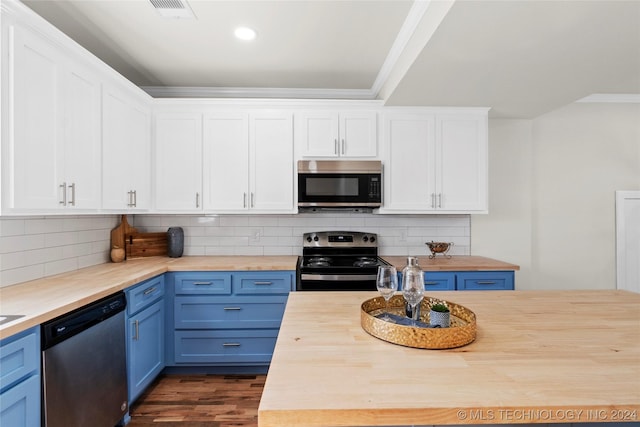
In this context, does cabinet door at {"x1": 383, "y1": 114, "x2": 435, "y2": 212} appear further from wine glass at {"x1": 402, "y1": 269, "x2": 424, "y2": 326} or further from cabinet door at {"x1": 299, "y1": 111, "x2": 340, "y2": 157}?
wine glass at {"x1": 402, "y1": 269, "x2": 424, "y2": 326}

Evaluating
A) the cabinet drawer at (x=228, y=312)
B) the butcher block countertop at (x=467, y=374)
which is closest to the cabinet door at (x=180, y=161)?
the cabinet drawer at (x=228, y=312)

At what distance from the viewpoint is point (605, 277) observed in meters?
3.38

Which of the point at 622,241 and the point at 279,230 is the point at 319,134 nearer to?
the point at 279,230

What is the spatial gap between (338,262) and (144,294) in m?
1.62

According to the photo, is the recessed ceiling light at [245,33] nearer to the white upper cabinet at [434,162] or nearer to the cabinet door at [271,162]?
the cabinet door at [271,162]

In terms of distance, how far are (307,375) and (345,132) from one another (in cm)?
245

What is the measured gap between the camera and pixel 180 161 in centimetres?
297

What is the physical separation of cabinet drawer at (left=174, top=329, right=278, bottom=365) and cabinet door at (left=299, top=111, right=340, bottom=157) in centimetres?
161

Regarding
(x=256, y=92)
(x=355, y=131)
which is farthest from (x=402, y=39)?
(x=256, y=92)

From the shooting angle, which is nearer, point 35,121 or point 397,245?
point 35,121

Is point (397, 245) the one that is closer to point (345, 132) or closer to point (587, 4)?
point (345, 132)

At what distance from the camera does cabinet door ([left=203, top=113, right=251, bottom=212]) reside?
2977mm

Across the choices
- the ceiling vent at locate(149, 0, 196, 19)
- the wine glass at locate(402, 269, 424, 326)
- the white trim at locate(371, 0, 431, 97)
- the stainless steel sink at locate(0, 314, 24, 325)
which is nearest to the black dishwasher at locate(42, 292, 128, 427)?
the stainless steel sink at locate(0, 314, 24, 325)

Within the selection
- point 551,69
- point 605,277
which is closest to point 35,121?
point 551,69
